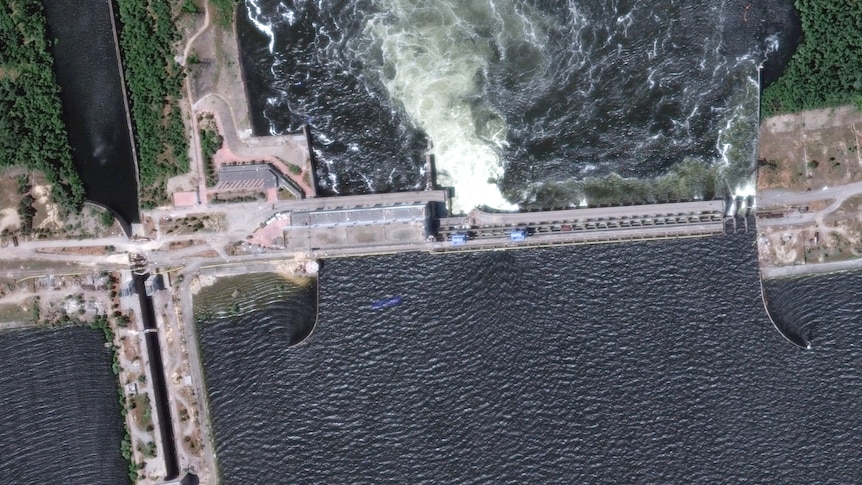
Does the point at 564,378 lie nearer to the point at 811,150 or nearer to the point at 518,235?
the point at 518,235

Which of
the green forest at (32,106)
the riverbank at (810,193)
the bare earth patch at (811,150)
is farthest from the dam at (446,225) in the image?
the green forest at (32,106)

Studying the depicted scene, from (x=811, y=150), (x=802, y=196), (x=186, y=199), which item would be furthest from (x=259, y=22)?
(x=802, y=196)

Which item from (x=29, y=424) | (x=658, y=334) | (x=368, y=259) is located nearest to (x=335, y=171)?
(x=368, y=259)

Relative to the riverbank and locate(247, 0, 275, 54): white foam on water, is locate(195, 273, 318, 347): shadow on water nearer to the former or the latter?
locate(247, 0, 275, 54): white foam on water

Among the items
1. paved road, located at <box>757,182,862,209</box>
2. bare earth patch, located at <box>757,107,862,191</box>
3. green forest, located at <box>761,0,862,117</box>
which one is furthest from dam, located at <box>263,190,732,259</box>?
green forest, located at <box>761,0,862,117</box>

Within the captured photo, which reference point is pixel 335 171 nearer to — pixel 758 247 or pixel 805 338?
pixel 758 247
